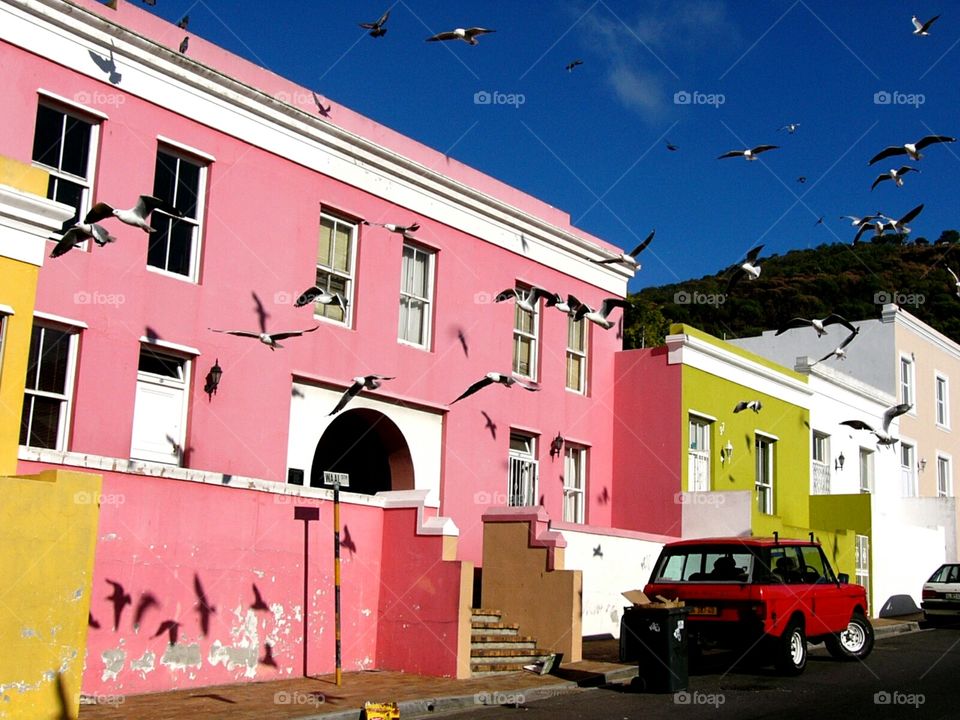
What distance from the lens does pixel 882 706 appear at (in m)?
11.4

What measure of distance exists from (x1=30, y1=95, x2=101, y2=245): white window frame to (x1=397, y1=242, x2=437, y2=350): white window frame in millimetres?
5454

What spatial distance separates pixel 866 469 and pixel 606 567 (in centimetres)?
1504

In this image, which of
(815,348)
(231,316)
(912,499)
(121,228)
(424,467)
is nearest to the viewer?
(121,228)

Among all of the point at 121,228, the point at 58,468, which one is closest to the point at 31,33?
the point at 121,228

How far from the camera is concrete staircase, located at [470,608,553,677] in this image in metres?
14.4

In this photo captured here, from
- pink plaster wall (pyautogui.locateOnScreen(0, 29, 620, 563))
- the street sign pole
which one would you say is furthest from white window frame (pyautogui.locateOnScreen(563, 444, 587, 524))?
the street sign pole

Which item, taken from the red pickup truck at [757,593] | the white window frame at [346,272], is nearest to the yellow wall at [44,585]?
the white window frame at [346,272]

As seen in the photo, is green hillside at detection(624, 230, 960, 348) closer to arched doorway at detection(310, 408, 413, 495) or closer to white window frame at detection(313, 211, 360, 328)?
arched doorway at detection(310, 408, 413, 495)

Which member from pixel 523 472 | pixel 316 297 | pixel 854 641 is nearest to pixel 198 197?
pixel 316 297

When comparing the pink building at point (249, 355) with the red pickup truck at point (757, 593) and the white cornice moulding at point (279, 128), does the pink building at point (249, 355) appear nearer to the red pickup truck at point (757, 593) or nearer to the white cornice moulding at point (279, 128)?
the white cornice moulding at point (279, 128)

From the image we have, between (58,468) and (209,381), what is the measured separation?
13.1 ft

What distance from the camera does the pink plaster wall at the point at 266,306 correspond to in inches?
536

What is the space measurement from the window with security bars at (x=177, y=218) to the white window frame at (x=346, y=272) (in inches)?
81.1

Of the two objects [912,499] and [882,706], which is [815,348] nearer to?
[912,499]
